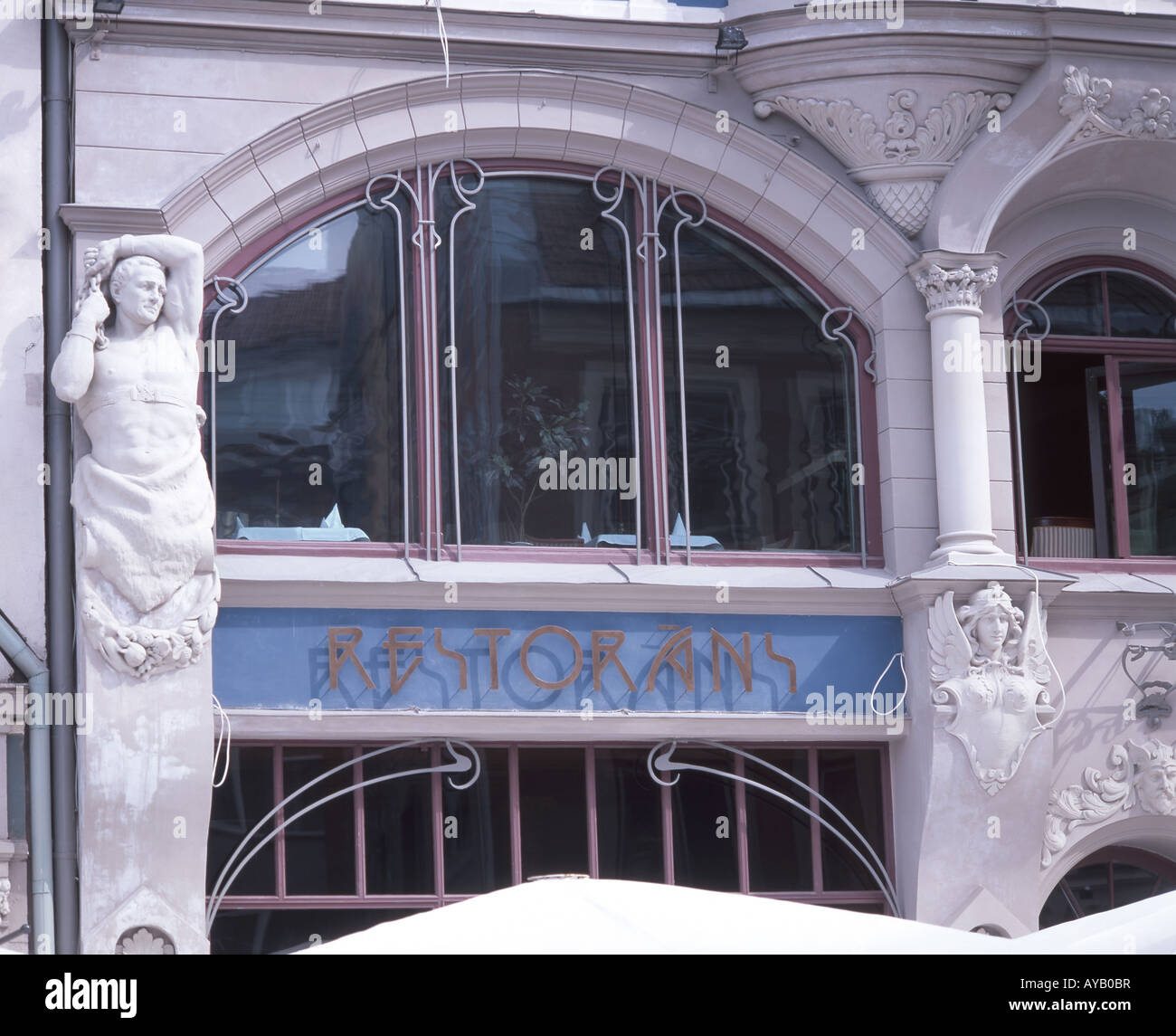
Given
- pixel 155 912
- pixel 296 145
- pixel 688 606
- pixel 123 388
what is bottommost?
pixel 155 912

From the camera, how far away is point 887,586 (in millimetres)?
12477

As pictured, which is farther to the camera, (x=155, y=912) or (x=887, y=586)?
(x=887, y=586)

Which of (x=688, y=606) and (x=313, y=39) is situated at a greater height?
(x=313, y=39)

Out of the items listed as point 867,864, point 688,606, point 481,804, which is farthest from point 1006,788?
point 481,804

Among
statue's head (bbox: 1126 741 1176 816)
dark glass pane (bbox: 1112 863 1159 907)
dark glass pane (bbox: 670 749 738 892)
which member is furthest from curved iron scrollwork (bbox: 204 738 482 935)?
dark glass pane (bbox: 1112 863 1159 907)

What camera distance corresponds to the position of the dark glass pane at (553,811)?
39.4 ft

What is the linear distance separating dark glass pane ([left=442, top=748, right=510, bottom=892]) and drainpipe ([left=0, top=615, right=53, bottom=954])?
2225 millimetres

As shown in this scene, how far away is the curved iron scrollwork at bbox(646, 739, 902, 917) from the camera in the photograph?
481 inches

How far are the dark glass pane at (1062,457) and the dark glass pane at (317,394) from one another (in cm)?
411

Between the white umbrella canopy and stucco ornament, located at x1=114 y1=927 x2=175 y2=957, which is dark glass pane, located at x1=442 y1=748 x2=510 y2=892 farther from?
the white umbrella canopy
